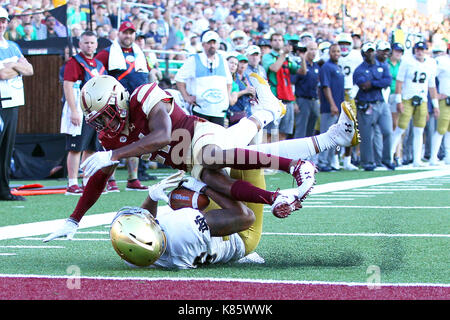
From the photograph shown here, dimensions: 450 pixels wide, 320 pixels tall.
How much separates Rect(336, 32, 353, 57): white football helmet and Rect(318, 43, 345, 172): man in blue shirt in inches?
20.6

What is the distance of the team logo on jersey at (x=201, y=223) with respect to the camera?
441 centimetres

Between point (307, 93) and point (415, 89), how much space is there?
2.12m

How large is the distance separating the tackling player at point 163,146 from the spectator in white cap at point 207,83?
4.71 metres

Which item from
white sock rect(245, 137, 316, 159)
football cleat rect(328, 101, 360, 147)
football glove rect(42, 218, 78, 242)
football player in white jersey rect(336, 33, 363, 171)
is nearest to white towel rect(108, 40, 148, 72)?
white sock rect(245, 137, 316, 159)

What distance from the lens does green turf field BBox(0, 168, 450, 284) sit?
4219mm

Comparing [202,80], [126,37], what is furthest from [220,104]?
[126,37]

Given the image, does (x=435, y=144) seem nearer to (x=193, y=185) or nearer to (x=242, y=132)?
(x=242, y=132)

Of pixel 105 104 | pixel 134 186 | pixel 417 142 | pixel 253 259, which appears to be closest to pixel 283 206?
pixel 253 259

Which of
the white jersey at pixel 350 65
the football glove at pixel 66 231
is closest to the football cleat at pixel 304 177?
the football glove at pixel 66 231

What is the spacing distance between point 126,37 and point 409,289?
6.13 metres

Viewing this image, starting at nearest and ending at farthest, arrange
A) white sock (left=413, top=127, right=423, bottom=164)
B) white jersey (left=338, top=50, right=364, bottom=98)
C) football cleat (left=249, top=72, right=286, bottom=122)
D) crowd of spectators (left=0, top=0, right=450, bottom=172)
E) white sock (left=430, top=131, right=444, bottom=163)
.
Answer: football cleat (left=249, top=72, right=286, bottom=122)
crowd of spectators (left=0, top=0, right=450, bottom=172)
white jersey (left=338, top=50, right=364, bottom=98)
white sock (left=413, top=127, right=423, bottom=164)
white sock (left=430, top=131, right=444, bottom=163)

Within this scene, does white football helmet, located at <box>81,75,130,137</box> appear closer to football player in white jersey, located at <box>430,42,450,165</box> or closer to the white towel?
the white towel

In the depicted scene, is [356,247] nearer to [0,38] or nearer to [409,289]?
[409,289]
